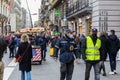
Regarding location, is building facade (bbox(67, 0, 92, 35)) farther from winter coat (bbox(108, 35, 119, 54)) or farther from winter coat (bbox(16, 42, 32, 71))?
winter coat (bbox(16, 42, 32, 71))

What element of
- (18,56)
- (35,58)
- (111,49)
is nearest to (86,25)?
(35,58)

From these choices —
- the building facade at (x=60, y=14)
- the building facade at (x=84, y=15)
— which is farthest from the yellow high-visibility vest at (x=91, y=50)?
the building facade at (x=60, y=14)

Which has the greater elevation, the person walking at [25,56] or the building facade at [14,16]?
the building facade at [14,16]

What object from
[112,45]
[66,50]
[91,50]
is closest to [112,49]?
[112,45]

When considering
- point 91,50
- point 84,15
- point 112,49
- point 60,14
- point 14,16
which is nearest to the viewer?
point 91,50

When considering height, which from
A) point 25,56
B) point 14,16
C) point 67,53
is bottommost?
point 25,56

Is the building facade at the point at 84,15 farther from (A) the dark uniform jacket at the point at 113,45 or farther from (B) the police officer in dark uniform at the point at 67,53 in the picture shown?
(B) the police officer in dark uniform at the point at 67,53

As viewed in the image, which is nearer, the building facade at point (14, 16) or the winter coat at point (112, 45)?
the winter coat at point (112, 45)

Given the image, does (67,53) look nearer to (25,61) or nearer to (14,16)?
(25,61)

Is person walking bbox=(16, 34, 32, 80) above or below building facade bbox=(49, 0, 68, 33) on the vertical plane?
below

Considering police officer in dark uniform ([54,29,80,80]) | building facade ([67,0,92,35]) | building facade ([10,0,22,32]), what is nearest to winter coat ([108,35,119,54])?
police officer in dark uniform ([54,29,80,80])

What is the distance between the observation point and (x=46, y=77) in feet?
49.2

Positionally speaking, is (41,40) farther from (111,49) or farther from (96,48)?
(96,48)

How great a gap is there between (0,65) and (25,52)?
76.6 inches
